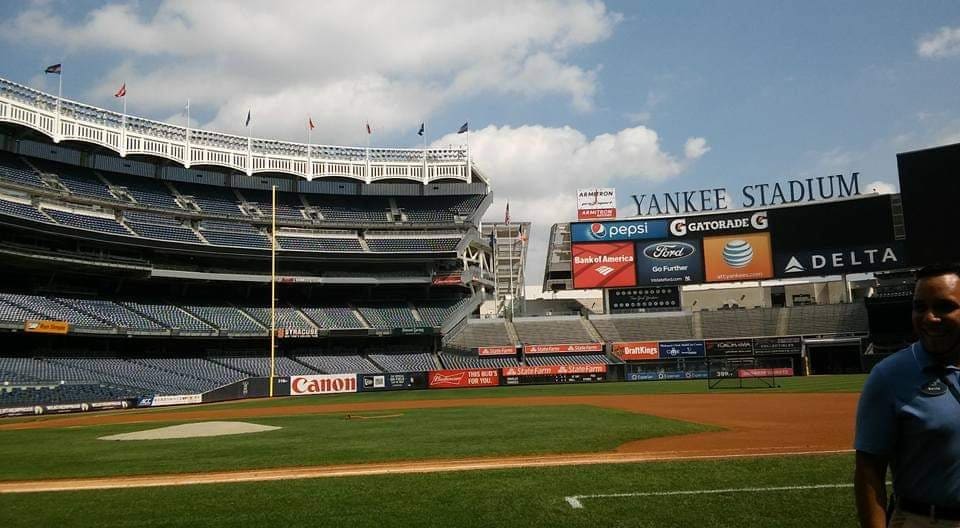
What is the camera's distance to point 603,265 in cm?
5922

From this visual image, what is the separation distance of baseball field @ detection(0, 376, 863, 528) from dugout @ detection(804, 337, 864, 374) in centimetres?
3714

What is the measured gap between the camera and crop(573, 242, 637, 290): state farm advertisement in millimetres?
59000

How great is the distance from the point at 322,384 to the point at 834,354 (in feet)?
138

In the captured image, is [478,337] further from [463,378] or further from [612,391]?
[612,391]

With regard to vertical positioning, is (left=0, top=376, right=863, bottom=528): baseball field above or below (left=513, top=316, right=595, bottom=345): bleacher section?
below

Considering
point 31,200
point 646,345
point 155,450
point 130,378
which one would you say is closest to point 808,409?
point 155,450

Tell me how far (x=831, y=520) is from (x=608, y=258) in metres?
52.5

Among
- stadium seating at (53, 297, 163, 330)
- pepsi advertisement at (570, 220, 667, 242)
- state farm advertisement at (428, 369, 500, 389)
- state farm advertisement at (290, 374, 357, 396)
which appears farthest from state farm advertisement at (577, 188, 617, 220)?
stadium seating at (53, 297, 163, 330)

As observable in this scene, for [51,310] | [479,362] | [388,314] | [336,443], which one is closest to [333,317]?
[388,314]

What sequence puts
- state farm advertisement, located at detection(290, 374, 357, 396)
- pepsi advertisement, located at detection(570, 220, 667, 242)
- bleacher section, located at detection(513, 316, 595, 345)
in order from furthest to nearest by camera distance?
bleacher section, located at detection(513, 316, 595, 345), pepsi advertisement, located at detection(570, 220, 667, 242), state farm advertisement, located at detection(290, 374, 357, 396)

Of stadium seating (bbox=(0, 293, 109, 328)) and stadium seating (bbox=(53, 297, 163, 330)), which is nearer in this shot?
stadium seating (bbox=(0, 293, 109, 328))

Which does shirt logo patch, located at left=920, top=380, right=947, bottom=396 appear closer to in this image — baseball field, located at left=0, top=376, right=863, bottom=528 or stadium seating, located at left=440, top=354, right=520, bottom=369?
baseball field, located at left=0, top=376, right=863, bottom=528

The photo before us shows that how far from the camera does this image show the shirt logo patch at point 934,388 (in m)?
2.90

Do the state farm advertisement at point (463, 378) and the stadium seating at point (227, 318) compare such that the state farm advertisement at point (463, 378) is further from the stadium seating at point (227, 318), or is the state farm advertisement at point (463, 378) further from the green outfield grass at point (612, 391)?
the stadium seating at point (227, 318)
